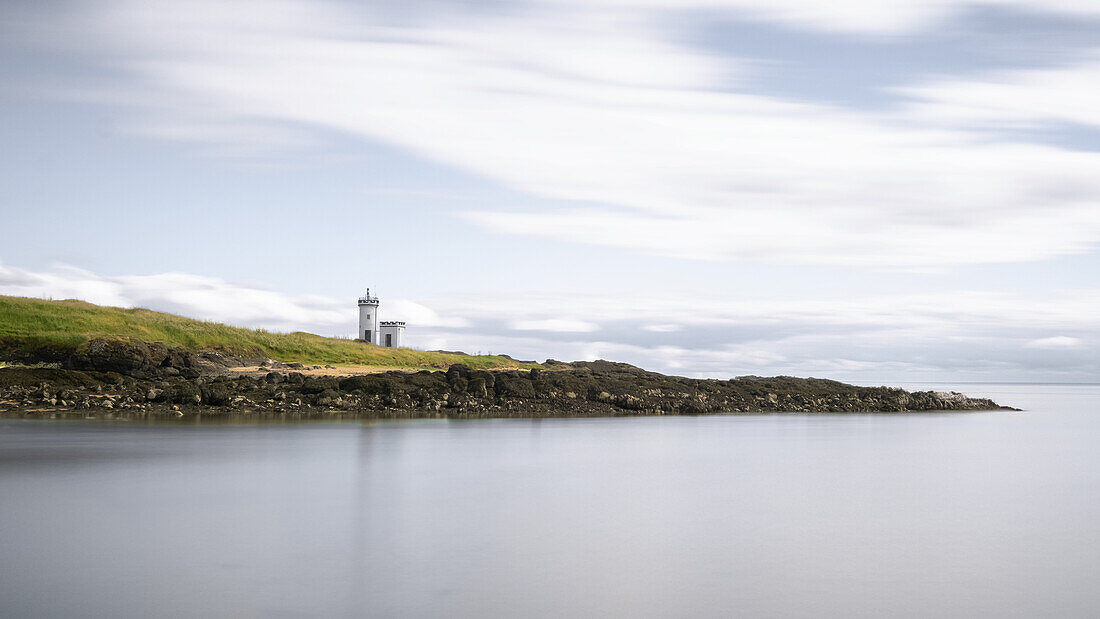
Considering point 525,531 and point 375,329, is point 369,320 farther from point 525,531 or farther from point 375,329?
point 525,531

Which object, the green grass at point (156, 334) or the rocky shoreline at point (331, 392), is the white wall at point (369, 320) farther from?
the rocky shoreline at point (331, 392)

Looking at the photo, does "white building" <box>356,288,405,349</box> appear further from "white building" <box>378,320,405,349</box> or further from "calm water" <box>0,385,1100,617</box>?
"calm water" <box>0,385,1100,617</box>

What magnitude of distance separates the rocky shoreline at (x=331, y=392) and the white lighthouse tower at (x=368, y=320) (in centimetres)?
2203

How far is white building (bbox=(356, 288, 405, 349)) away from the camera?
6306 cm

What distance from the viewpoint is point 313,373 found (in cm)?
3841

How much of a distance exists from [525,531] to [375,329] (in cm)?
5530

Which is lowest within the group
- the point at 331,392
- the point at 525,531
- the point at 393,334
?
the point at 525,531

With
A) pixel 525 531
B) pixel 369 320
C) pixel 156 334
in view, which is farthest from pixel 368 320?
pixel 525 531

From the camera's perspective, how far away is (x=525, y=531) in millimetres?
9742

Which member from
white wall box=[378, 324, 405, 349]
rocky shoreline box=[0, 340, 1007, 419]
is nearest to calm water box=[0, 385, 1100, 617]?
rocky shoreline box=[0, 340, 1007, 419]

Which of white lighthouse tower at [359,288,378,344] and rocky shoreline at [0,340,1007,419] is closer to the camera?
rocky shoreline at [0,340,1007,419]

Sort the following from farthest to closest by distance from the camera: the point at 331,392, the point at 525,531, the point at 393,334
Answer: the point at 393,334, the point at 331,392, the point at 525,531

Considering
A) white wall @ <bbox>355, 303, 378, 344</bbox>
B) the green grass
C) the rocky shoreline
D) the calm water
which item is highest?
white wall @ <bbox>355, 303, 378, 344</bbox>

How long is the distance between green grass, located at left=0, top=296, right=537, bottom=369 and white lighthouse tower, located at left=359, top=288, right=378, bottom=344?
836 cm
